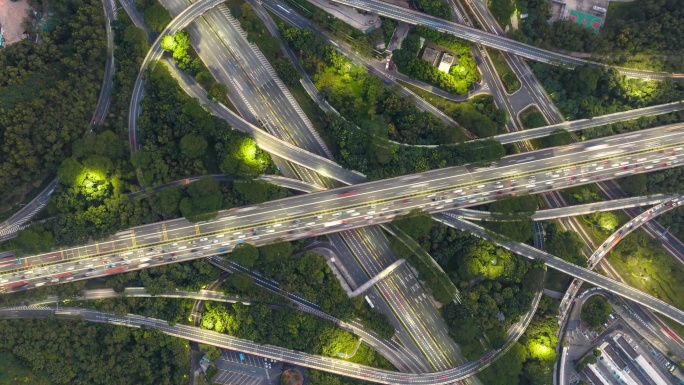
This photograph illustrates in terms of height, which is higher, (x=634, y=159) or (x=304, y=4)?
(x=304, y=4)

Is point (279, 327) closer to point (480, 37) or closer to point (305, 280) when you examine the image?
point (305, 280)

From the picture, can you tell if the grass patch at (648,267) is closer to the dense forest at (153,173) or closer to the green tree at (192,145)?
the dense forest at (153,173)

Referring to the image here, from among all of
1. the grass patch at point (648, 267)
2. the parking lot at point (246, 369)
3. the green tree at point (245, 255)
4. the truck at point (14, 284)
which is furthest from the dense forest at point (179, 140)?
the grass patch at point (648, 267)

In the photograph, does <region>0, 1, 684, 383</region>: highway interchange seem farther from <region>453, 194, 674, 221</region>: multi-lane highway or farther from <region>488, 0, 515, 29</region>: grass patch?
<region>488, 0, 515, 29</region>: grass patch

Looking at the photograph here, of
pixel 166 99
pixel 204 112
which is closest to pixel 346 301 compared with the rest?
pixel 204 112

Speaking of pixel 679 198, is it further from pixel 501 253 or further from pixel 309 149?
pixel 309 149

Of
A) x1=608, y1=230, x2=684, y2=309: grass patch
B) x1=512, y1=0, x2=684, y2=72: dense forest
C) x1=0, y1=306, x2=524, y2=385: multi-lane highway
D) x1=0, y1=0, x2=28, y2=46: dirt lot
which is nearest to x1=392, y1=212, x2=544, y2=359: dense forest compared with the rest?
x1=0, y1=306, x2=524, y2=385: multi-lane highway

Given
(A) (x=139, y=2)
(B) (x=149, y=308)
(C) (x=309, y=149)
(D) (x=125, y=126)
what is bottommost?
(B) (x=149, y=308)
